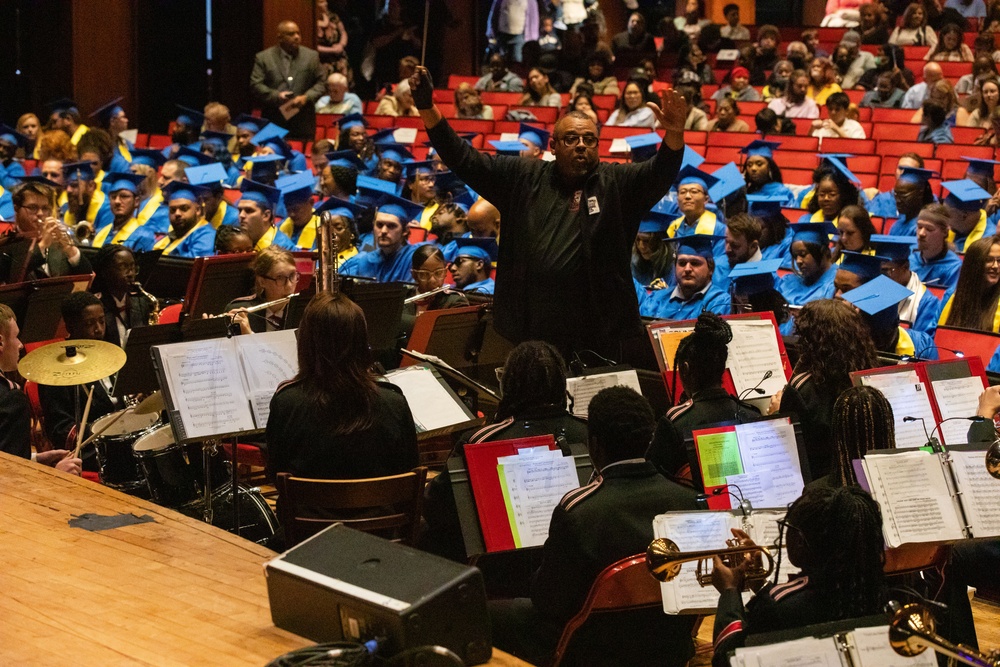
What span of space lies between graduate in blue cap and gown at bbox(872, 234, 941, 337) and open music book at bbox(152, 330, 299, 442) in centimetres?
358

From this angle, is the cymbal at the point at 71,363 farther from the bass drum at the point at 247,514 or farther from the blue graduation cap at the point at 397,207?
the blue graduation cap at the point at 397,207

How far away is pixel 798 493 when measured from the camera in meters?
3.72

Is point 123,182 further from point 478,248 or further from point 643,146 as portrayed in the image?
point 643,146

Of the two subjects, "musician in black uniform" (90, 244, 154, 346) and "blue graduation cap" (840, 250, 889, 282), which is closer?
"blue graduation cap" (840, 250, 889, 282)

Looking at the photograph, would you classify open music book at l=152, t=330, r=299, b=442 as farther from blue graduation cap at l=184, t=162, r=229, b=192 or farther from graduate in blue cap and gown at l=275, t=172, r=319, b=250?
blue graduation cap at l=184, t=162, r=229, b=192

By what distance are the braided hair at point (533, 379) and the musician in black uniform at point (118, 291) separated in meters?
3.51

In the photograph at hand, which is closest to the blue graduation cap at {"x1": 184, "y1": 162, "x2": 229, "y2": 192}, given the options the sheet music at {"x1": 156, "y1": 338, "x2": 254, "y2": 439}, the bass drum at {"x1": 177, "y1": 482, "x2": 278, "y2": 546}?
the bass drum at {"x1": 177, "y1": 482, "x2": 278, "y2": 546}

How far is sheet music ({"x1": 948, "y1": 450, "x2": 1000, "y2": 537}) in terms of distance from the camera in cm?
337

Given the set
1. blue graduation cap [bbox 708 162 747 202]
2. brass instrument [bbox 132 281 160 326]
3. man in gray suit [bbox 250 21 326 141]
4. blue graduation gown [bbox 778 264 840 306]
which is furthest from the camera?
man in gray suit [bbox 250 21 326 141]

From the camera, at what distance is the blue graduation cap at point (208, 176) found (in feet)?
32.3

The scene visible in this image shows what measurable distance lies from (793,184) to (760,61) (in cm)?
360

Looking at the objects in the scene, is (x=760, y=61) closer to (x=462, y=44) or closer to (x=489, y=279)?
(x=462, y=44)

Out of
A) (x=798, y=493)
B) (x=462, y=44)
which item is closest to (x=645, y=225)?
(x=798, y=493)

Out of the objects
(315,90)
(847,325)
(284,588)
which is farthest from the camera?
(315,90)
